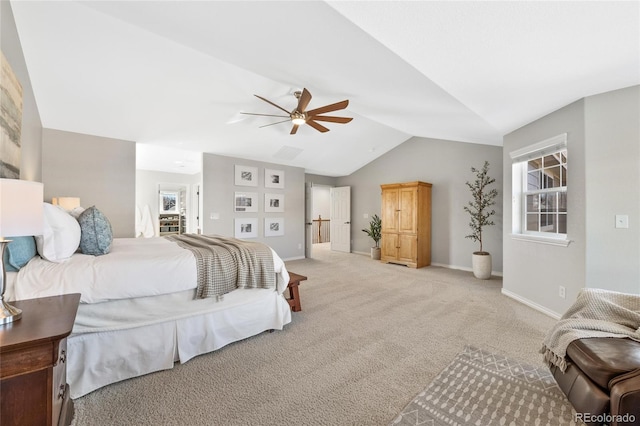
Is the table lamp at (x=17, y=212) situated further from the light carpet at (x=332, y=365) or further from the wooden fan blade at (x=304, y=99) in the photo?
the wooden fan blade at (x=304, y=99)

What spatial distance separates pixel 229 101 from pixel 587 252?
15.0ft

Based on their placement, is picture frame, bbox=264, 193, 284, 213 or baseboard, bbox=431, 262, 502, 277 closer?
baseboard, bbox=431, 262, 502, 277

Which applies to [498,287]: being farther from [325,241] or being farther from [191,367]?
[325,241]

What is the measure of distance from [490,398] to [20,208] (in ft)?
8.93

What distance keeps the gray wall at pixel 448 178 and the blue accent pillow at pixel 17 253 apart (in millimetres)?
6346

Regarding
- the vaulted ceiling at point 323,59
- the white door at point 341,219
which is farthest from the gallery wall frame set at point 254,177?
the white door at point 341,219

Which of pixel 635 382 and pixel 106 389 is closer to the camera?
pixel 635 382

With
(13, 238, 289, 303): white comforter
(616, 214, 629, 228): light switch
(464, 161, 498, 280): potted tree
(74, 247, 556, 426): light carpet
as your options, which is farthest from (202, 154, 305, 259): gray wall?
(616, 214, 629, 228): light switch

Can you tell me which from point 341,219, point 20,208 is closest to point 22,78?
point 20,208

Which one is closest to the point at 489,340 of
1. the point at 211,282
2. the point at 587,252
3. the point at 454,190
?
the point at 587,252

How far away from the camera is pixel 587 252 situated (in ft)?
8.77

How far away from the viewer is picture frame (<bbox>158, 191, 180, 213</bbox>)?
791 centimetres

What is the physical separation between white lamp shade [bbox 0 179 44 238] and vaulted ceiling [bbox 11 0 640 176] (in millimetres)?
1548

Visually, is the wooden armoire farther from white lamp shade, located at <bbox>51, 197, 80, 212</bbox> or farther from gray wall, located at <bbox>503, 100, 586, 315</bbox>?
white lamp shade, located at <bbox>51, 197, 80, 212</bbox>
